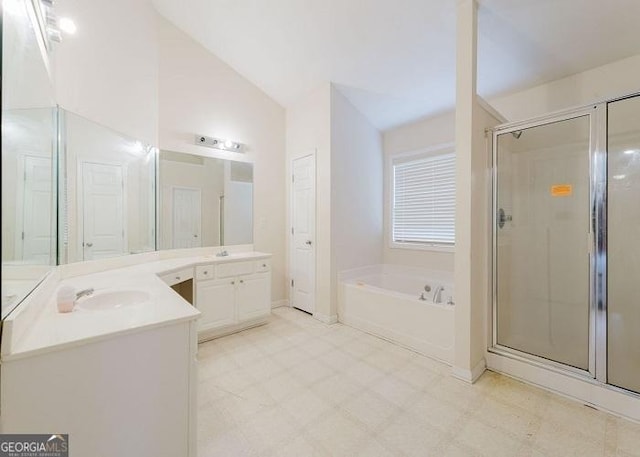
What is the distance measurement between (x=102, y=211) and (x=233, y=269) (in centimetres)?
124

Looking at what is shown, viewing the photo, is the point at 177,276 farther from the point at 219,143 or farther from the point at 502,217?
the point at 502,217

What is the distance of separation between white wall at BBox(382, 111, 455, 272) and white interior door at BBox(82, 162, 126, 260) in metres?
3.11

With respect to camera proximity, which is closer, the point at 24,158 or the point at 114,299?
the point at 24,158

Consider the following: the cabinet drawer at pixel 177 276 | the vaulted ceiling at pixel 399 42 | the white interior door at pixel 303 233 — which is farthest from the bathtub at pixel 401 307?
the vaulted ceiling at pixel 399 42

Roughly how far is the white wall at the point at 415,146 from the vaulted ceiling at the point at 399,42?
188 mm

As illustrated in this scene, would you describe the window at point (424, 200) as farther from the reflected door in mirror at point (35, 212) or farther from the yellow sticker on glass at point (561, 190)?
the reflected door in mirror at point (35, 212)

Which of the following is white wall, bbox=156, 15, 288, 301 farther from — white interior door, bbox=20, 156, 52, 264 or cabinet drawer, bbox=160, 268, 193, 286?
white interior door, bbox=20, 156, 52, 264

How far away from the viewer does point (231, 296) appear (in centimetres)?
285

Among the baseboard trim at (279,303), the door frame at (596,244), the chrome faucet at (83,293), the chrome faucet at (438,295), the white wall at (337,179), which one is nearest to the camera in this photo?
the chrome faucet at (83,293)

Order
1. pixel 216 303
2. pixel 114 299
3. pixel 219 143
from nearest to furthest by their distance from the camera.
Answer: pixel 114 299, pixel 216 303, pixel 219 143

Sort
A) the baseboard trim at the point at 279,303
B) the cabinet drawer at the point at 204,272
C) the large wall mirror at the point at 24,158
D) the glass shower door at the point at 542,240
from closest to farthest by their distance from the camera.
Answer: the large wall mirror at the point at 24,158
the glass shower door at the point at 542,240
the cabinet drawer at the point at 204,272
the baseboard trim at the point at 279,303

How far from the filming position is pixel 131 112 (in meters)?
2.43

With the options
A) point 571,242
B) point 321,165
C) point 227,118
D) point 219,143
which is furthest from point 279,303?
point 571,242

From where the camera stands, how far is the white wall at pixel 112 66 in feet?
6.08
